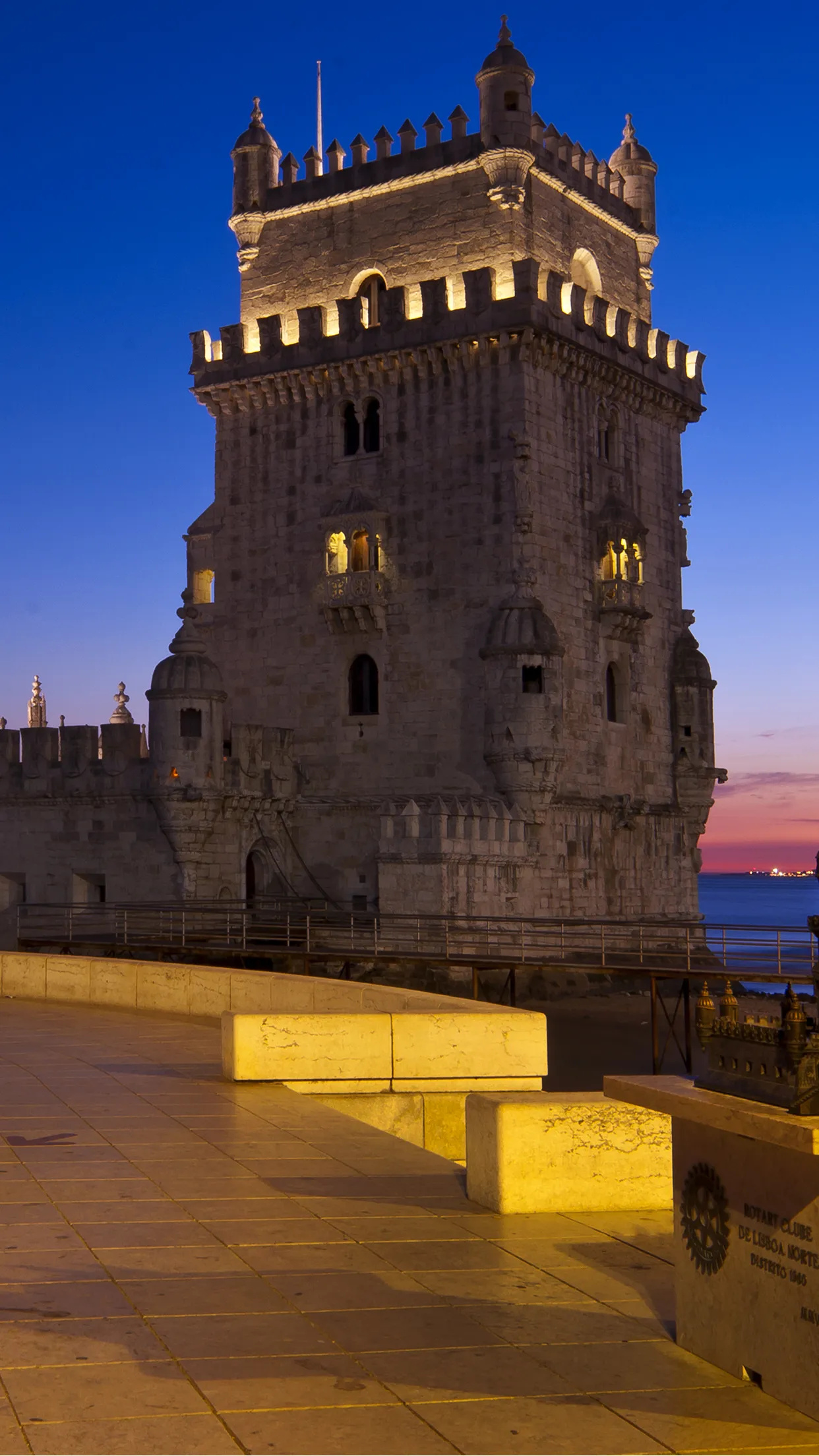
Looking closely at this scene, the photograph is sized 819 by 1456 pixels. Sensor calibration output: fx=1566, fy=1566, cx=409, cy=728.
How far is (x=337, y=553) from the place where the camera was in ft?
121

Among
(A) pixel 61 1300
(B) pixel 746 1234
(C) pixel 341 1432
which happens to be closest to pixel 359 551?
(A) pixel 61 1300

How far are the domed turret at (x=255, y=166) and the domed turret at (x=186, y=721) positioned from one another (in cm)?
1382

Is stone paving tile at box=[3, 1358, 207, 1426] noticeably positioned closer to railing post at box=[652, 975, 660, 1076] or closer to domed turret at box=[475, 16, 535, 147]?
railing post at box=[652, 975, 660, 1076]

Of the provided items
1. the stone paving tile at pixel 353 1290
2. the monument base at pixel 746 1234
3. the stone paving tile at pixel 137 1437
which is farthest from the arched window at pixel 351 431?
the stone paving tile at pixel 137 1437

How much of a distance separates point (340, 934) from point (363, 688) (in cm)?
653

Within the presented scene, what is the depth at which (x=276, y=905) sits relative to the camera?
3578cm

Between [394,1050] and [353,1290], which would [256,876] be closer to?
[394,1050]

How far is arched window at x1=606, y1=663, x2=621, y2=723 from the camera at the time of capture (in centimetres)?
3794

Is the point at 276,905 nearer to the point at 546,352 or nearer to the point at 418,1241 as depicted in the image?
the point at 546,352

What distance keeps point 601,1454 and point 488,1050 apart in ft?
22.7

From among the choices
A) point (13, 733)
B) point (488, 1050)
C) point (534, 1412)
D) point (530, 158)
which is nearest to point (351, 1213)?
point (534, 1412)

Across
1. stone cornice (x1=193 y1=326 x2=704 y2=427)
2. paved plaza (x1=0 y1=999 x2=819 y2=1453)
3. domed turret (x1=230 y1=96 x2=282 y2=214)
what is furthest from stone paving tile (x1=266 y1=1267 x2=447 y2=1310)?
domed turret (x1=230 y1=96 x2=282 y2=214)

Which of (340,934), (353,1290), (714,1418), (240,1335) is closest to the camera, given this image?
(714,1418)

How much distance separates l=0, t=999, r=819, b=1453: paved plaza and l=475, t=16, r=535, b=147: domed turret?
2979 cm
